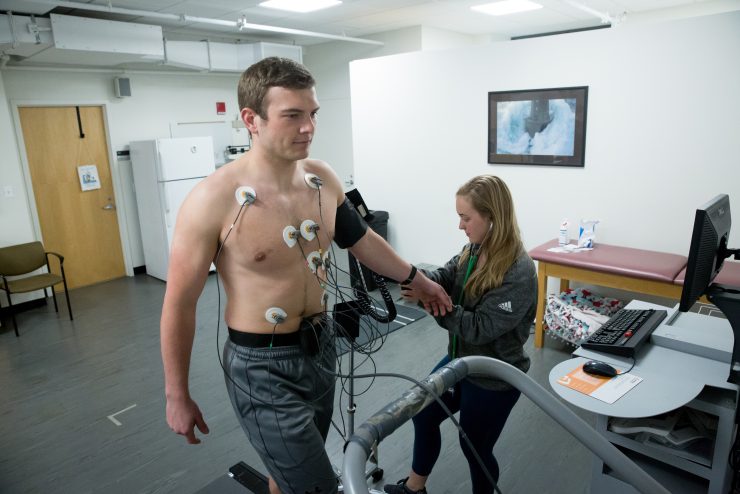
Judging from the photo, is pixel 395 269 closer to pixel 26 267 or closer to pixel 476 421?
pixel 476 421

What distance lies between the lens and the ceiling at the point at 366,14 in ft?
15.7

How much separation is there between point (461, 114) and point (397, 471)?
3217mm

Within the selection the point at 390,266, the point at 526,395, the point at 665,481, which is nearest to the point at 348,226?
the point at 390,266

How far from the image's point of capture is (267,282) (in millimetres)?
1529

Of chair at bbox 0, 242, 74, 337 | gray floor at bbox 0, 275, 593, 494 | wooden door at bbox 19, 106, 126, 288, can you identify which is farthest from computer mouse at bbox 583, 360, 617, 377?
wooden door at bbox 19, 106, 126, 288

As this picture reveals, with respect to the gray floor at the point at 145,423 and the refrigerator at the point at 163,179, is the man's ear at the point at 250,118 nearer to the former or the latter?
the gray floor at the point at 145,423

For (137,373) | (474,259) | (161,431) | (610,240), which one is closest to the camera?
(474,259)

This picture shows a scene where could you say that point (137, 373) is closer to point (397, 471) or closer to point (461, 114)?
point (397, 471)

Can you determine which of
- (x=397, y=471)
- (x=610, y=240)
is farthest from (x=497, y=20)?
(x=397, y=471)

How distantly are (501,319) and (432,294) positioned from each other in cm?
26

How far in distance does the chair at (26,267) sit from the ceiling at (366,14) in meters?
2.14

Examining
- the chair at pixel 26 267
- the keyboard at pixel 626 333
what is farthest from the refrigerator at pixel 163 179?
the keyboard at pixel 626 333

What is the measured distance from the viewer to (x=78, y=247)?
595 cm

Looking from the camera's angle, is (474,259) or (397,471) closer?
(474,259)
